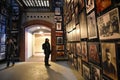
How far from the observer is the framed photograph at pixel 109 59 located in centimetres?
186

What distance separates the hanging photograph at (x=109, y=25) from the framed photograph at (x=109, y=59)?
0.46 ft

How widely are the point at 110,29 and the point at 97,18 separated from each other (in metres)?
0.57

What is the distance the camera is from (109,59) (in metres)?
2.00

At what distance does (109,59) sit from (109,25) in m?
0.53

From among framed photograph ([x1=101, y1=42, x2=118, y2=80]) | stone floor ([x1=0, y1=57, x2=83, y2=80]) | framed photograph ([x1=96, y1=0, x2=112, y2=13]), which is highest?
framed photograph ([x1=96, y1=0, x2=112, y2=13])

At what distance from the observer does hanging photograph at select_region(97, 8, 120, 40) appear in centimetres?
175

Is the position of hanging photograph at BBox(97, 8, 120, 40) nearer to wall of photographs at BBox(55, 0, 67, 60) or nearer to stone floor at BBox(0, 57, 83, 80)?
stone floor at BBox(0, 57, 83, 80)

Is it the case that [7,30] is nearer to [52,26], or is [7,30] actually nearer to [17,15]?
[17,15]

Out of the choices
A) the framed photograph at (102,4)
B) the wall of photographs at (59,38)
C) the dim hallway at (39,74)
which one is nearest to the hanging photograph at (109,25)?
the framed photograph at (102,4)

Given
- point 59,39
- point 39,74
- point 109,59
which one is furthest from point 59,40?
point 109,59

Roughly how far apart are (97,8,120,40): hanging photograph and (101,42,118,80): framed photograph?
5.6 inches

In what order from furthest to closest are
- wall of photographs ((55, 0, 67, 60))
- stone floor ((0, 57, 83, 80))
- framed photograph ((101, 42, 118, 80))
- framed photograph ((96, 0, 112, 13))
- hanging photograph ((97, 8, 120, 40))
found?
wall of photographs ((55, 0, 67, 60)), stone floor ((0, 57, 83, 80)), framed photograph ((96, 0, 112, 13)), framed photograph ((101, 42, 118, 80)), hanging photograph ((97, 8, 120, 40))

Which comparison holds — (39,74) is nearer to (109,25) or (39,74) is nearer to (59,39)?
(109,25)

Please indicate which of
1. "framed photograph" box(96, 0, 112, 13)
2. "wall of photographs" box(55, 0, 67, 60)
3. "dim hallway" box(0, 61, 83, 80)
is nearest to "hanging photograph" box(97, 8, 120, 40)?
"framed photograph" box(96, 0, 112, 13)
